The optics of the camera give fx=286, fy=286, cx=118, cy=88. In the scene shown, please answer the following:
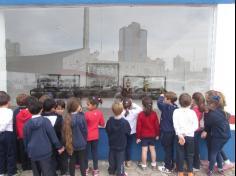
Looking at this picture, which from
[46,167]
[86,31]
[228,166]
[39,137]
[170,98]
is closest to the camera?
[39,137]

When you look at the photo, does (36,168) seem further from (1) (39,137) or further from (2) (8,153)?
(2) (8,153)

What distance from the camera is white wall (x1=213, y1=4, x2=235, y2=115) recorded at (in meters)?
4.64

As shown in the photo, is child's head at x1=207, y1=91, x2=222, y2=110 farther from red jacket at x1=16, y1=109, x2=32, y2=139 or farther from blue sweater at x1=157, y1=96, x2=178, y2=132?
red jacket at x1=16, y1=109, x2=32, y2=139

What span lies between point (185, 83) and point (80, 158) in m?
6.09

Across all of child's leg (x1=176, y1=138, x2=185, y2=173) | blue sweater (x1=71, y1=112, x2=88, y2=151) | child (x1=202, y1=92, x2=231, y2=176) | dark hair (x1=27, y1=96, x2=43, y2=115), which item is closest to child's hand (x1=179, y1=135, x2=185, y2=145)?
child's leg (x1=176, y1=138, x2=185, y2=173)

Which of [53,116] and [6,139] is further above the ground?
[53,116]

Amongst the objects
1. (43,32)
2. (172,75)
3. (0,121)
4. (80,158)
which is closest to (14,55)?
(43,32)

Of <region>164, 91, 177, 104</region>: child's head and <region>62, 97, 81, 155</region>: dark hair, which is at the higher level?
<region>164, 91, 177, 104</region>: child's head

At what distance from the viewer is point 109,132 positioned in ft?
Answer: 13.2

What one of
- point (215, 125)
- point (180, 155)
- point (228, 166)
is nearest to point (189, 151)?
point (180, 155)

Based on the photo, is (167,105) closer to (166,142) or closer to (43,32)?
(166,142)

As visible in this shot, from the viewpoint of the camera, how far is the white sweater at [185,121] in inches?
153

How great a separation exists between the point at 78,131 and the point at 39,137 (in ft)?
1.71

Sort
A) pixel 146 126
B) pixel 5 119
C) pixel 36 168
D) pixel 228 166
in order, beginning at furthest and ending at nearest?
pixel 228 166 < pixel 146 126 < pixel 5 119 < pixel 36 168
